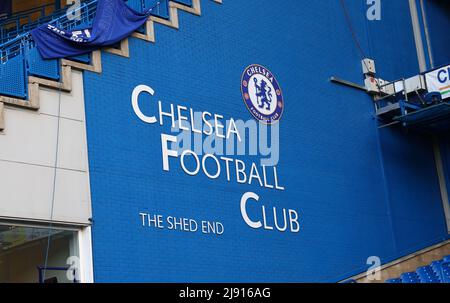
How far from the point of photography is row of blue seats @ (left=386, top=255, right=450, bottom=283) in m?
20.0

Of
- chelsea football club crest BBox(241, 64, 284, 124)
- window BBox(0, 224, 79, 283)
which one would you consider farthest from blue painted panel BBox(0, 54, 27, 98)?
chelsea football club crest BBox(241, 64, 284, 124)

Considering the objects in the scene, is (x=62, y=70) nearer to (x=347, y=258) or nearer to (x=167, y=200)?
(x=167, y=200)

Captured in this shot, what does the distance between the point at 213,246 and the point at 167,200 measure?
1.37m

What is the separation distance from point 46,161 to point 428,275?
379 inches

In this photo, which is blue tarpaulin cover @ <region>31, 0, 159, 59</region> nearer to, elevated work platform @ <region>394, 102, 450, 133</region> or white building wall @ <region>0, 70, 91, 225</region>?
white building wall @ <region>0, 70, 91, 225</region>

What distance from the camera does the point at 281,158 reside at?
1938cm

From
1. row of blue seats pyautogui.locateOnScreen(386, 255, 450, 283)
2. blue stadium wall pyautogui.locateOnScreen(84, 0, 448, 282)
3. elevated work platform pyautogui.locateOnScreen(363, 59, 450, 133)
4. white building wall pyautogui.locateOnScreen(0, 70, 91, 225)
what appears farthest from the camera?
elevated work platform pyautogui.locateOnScreen(363, 59, 450, 133)

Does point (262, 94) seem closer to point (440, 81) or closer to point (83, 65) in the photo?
point (83, 65)

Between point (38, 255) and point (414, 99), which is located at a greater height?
point (414, 99)

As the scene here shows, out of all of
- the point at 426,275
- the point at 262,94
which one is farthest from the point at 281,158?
the point at 426,275

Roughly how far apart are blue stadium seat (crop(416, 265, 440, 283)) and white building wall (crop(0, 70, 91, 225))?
8440 millimetres

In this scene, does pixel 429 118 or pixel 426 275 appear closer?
pixel 426 275

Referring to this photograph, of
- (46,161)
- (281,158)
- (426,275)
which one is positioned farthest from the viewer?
(426,275)
